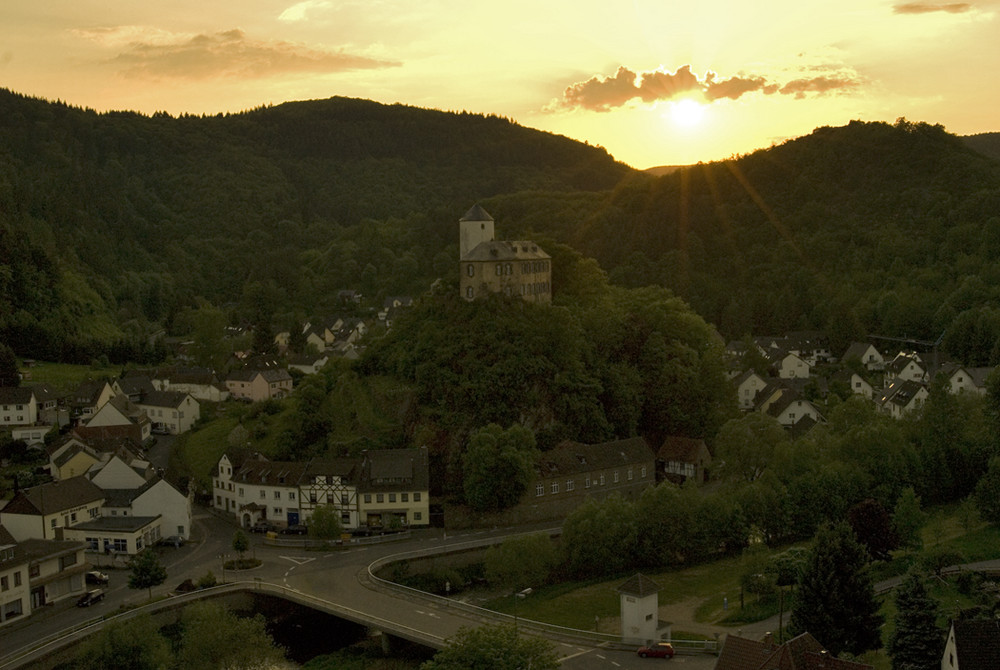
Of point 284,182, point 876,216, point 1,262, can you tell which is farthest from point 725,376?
point 284,182

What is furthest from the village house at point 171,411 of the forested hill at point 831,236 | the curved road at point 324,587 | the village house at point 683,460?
the forested hill at point 831,236

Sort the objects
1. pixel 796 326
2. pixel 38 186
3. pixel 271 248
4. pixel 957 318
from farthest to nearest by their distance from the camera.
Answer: pixel 271 248, pixel 38 186, pixel 796 326, pixel 957 318

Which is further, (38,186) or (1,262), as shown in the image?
(38,186)

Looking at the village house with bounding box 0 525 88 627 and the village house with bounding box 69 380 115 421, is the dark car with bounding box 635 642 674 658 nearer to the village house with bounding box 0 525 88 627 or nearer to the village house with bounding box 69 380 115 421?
the village house with bounding box 0 525 88 627

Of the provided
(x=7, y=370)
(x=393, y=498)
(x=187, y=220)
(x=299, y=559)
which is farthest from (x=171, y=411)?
(x=187, y=220)

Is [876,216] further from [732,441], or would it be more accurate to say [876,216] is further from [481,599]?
[481,599]

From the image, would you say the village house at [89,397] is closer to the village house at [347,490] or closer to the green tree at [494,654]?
the village house at [347,490]

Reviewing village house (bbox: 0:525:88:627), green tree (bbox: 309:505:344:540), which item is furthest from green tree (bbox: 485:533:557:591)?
village house (bbox: 0:525:88:627)
